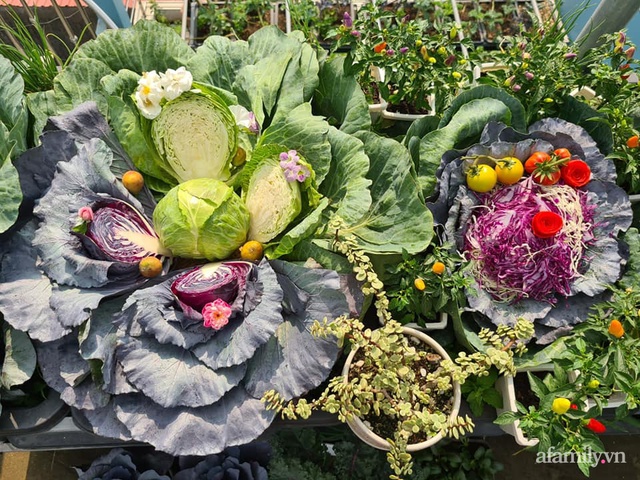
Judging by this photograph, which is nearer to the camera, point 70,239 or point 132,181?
point 70,239

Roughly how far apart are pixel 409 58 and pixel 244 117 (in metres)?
0.63

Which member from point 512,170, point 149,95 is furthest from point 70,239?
point 512,170

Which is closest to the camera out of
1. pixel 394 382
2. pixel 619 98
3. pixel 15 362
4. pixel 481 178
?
pixel 394 382

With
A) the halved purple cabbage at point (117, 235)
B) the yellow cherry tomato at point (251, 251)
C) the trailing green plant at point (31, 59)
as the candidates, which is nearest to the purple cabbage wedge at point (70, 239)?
the halved purple cabbage at point (117, 235)

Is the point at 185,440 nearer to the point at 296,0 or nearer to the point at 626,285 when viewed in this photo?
the point at 626,285

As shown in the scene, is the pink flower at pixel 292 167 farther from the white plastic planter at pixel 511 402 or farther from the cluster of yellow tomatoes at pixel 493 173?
the white plastic planter at pixel 511 402

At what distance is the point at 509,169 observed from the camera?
169 centimetres

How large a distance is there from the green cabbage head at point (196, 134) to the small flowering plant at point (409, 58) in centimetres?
51

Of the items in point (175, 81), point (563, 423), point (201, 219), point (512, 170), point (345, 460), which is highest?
point (175, 81)

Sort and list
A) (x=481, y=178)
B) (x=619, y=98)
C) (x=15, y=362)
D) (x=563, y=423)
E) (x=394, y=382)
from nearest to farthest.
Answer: (x=394, y=382) → (x=563, y=423) → (x=15, y=362) → (x=481, y=178) → (x=619, y=98)

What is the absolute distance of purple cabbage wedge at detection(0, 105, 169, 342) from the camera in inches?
60.8

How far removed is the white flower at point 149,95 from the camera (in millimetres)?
1613

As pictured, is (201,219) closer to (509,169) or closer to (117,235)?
(117,235)

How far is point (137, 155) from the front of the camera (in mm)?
1799
